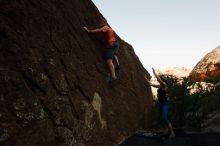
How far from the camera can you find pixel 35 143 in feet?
21.4

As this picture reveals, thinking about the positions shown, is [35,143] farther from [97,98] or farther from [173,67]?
[173,67]

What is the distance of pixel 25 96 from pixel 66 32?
2710 millimetres

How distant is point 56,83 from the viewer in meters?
7.66

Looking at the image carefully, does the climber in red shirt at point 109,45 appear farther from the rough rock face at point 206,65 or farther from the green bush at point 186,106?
the rough rock face at point 206,65

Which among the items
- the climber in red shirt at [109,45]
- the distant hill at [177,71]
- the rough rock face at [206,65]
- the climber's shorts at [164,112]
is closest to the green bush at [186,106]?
the climber's shorts at [164,112]

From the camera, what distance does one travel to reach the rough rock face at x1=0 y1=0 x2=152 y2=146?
6512 millimetres

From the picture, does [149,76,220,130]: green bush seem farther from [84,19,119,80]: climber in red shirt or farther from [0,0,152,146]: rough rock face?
[84,19,119,80]: climber in red shirt

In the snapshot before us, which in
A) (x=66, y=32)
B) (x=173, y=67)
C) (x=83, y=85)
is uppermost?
(x=66, y=32)

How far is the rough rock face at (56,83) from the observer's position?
256 inches

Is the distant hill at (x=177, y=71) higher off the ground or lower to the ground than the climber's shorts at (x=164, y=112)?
lower

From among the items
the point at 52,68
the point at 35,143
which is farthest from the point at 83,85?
the point at 35,143

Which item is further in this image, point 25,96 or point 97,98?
point 97,98

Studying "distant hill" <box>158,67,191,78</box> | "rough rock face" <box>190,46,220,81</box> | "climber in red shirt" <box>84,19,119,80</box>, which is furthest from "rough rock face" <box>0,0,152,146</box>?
"distant hill" <box>158,67,191,78</box>

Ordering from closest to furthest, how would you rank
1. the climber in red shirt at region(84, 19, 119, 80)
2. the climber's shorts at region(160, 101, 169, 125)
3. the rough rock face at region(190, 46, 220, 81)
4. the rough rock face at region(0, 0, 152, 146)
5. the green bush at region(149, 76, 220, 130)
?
1. the rough rock face at region(0, 0, 152, 146)
2. the climber's shorts at region(160, 101, 169, 125)
3. the climber in red shirt at region(84, 19, 119, 80)
4. the green bush at region(149, 76, 220, 130)
5. the rough rock face at region(190, 46, 220, 81)
